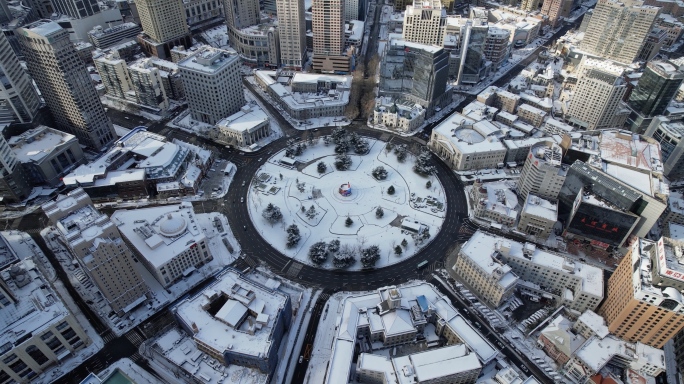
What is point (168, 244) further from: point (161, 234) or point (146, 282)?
point (146, 282)

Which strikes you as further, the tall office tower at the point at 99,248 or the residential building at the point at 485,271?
the residential building at the point at 485,271

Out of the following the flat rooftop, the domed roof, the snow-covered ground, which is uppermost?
the domed roof

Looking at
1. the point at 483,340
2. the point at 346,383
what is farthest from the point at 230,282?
A: the point at 483,340

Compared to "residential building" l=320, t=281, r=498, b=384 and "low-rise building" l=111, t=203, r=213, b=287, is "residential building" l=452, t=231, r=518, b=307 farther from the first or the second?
"low-rise building" l=111, t=203, r=213, b=287

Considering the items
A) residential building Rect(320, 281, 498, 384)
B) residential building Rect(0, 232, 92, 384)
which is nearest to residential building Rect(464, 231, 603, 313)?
residential building Rect(320, 281, 498, 384)

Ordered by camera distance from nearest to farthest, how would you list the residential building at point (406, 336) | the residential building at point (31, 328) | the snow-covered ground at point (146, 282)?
the residential building at point (31, 328)
the residential building at point (406, 336)
the snow-covered ground at point (146, 282)

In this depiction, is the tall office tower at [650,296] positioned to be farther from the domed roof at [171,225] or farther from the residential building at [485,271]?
the domed roof at [171,225]

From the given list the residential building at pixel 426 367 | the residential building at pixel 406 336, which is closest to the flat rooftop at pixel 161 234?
the residential building at pixel 406 336

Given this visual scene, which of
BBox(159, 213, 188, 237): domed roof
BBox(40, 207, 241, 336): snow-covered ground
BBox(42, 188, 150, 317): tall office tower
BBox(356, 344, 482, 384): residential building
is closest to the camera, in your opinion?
BBox(356, 344, 482, 384): residential building
